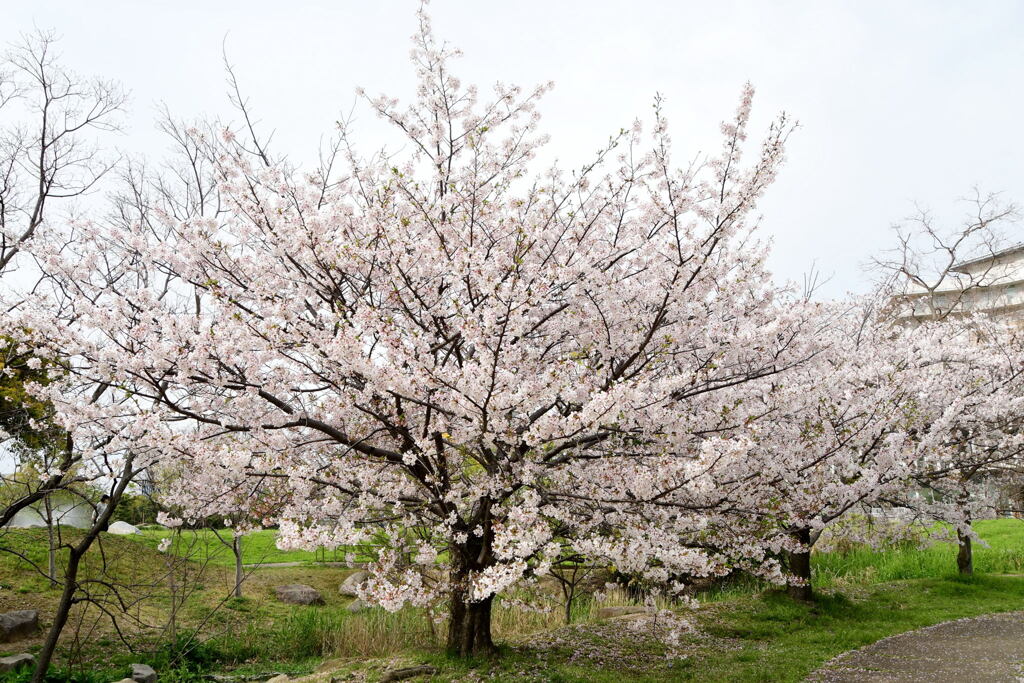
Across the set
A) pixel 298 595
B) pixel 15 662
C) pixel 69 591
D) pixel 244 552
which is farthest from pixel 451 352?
pixel 244 552

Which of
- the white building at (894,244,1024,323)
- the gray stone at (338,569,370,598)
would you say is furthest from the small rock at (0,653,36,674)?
the white building at (894,244,1024,323)

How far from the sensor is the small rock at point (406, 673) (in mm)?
6580

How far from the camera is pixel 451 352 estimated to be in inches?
257

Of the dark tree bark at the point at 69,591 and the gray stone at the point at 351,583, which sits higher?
the dark tree bark at the point at 69,591

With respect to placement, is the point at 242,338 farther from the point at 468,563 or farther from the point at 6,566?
the point at 6,566

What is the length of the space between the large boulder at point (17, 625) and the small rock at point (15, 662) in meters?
1.60

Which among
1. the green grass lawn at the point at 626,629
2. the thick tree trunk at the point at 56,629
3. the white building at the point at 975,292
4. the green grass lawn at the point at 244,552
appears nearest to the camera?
the thick tree trunk at the point at 56,629

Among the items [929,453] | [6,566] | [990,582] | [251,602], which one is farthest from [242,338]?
[990,582]

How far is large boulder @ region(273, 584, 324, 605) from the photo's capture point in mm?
13793

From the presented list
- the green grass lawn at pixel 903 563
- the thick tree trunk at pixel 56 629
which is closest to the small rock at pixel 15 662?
the thick tree trunk at pixel 56 629

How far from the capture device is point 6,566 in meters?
12.1

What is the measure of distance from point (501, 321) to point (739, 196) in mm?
2241

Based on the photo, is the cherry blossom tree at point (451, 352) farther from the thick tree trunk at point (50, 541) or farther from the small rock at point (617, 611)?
the small rock at point (617, 611)

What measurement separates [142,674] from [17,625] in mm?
3293
